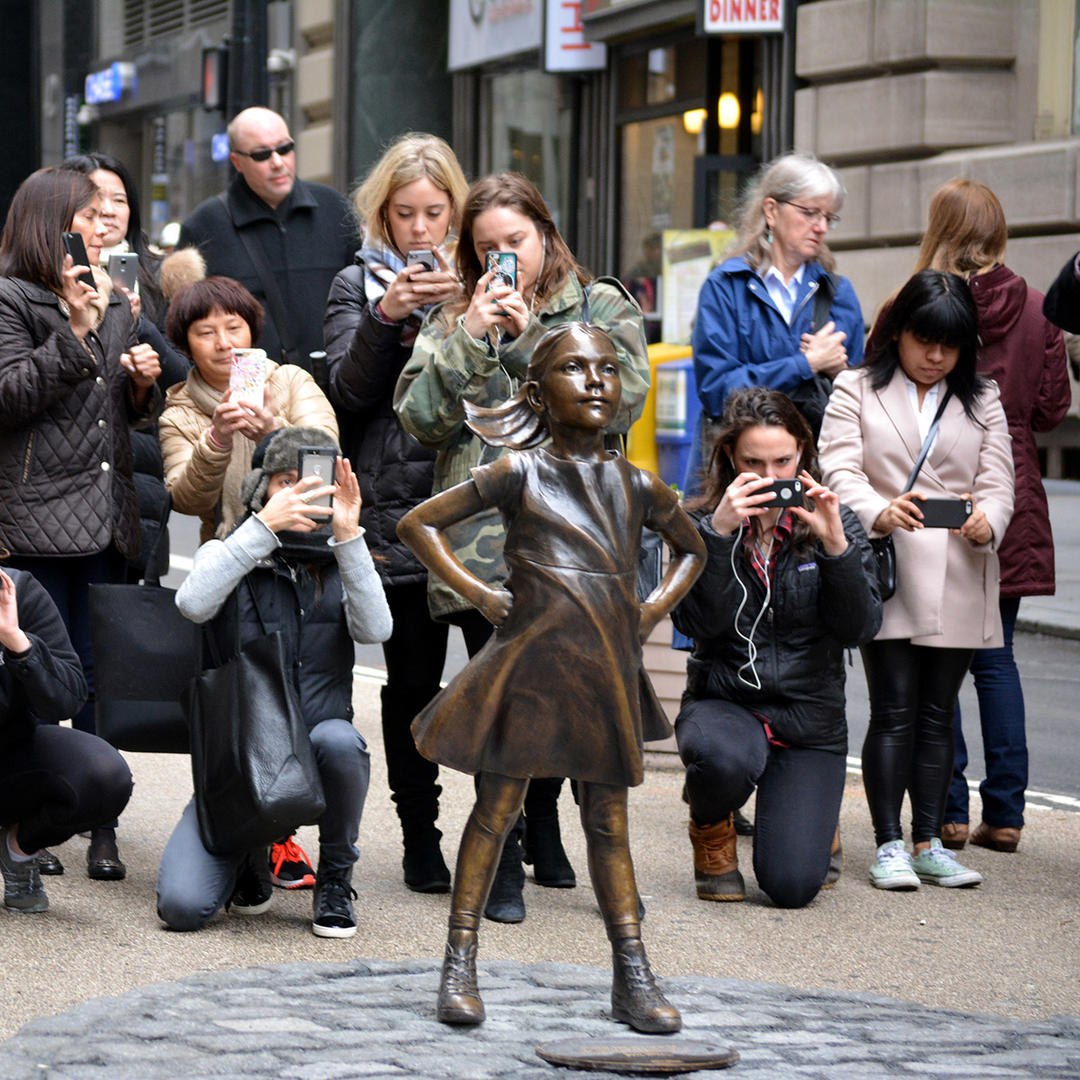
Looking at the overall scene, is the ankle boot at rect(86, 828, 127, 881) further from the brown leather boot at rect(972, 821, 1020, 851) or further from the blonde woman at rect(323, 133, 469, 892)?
the brown leather boot at rect(972, 821, 1020, 851)

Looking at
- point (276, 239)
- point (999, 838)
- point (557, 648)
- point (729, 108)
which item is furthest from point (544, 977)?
point (729, 108)

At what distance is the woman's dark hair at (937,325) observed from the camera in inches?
216

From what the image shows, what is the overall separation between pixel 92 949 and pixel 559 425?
187cm

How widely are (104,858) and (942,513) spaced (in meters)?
2.69

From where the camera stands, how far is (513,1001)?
4.09 m

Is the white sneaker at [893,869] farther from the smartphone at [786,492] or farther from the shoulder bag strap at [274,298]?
the shoulder bag strap at [274,298]

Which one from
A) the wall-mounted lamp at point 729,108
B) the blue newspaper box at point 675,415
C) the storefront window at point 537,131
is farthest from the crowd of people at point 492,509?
the storefront window at point 537,131

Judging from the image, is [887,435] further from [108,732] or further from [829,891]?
[108,732]

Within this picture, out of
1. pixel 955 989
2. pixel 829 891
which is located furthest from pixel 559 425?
pixel 829 891

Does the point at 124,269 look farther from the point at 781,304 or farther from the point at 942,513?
the point at 942,513

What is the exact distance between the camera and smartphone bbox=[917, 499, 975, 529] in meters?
5.51

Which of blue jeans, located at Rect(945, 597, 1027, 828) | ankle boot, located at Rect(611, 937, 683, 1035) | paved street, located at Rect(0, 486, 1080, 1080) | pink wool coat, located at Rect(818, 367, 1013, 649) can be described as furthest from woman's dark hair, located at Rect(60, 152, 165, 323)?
ankle boot, located at Rect(611, 937, 683, 1035)

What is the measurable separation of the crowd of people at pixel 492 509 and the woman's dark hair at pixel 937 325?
10mm

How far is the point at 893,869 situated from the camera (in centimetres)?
543
